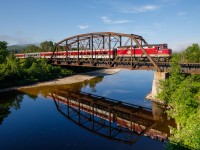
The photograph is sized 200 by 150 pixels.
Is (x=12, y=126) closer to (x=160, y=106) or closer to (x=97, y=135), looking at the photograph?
(x=97, y=135)

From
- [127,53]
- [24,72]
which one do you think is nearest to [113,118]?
[127,53]

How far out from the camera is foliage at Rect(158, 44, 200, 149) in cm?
1839

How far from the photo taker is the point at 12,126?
32.8m

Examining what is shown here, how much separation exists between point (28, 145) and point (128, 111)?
18.8m

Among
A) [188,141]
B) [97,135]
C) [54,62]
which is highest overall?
[54,62]

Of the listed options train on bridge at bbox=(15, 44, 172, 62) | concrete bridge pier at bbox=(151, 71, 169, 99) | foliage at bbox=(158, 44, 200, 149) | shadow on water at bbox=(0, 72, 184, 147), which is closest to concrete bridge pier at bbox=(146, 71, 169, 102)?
concrete bridge pier at bbox=(151, 71, 169, 99)

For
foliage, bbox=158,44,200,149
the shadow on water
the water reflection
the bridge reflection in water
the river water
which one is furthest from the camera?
the water reflection

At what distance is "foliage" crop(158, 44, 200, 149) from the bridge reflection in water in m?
2.75

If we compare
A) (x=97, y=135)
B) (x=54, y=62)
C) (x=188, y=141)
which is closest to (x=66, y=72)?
(x=54, y=62)

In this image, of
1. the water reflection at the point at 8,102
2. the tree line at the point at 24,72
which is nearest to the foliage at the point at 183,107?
the water reflection at the point at 8,102

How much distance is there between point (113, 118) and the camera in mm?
36000

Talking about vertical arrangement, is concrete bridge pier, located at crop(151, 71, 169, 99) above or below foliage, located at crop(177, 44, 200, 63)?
below

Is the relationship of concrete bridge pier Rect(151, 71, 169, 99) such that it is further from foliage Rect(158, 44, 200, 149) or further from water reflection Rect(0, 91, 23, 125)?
water reflection Rect(0, 91, 23, 125)

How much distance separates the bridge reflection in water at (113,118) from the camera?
1155 inches
